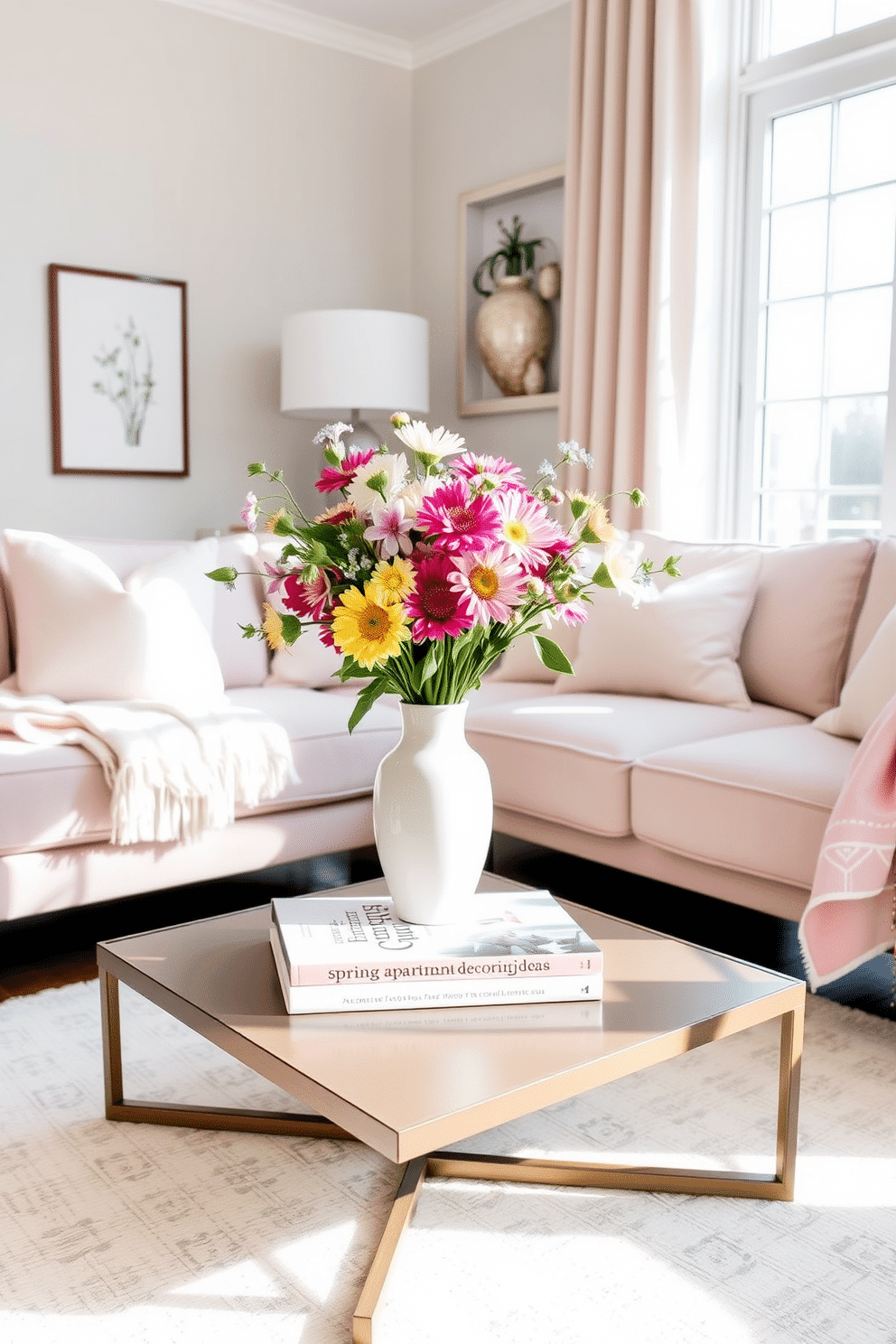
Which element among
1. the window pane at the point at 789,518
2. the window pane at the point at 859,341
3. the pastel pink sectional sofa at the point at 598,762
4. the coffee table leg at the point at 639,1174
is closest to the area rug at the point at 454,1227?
the coffee table leg at the point at 639,1174

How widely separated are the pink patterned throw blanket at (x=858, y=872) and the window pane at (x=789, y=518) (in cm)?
173

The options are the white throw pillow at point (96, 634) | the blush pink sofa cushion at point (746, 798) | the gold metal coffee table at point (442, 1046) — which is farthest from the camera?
the white throw pillow at point (96, 634)

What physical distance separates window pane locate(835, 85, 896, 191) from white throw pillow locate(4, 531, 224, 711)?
7.55ft

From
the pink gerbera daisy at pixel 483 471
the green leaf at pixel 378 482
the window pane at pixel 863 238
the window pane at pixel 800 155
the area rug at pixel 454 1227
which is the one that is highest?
the window pane at pixel 800 155

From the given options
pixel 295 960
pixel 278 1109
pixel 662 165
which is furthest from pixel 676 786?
pixel 662 165

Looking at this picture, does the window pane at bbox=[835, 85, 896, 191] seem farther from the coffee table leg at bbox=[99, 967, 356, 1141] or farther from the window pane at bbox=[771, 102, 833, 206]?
the coffee table leg at bbox=[99, 967, 356, 1141]

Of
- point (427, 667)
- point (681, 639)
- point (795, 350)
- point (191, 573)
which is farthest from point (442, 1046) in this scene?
point (795, 350)

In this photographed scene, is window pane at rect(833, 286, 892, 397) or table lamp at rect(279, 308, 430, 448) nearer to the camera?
window pane at rect(833, 286, 892, 397)

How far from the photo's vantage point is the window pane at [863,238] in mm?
3381

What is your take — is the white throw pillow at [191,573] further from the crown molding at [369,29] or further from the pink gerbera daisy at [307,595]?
the crown molding at [369,29]

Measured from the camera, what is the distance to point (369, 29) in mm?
4508

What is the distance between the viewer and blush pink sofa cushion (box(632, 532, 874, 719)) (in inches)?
111

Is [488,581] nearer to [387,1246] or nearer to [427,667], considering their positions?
[427,667]

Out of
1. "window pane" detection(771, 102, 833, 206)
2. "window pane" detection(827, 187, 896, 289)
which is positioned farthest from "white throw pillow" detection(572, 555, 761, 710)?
"window pane" detection(771, 102, 833, 206)
